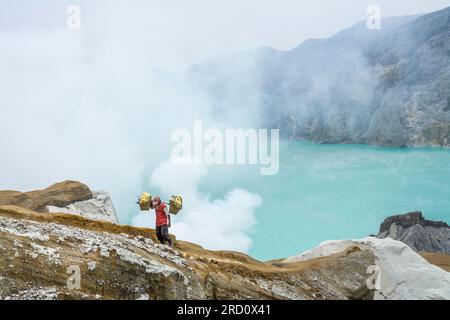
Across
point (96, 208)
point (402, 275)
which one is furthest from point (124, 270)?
point (96, 208)

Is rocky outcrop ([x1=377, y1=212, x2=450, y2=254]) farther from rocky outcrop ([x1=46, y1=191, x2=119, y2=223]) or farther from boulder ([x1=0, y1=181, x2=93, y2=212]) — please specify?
boulder ([x1=0, y1=181, x2=93, y2=212])

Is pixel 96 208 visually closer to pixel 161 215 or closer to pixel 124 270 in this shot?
pixel 161 215

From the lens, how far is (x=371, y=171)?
98.1 m

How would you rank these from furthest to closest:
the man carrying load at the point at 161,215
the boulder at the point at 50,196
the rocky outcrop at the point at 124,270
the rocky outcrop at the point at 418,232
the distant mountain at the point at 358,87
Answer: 1. the distant mountain at the point at 358,87
2. the rocky outcrop at the point at 418,232
3. the boulder at the point at 50,196
4. the man carrying load at the point at 161,215
5. the rocky outcrop at the point at 124,270

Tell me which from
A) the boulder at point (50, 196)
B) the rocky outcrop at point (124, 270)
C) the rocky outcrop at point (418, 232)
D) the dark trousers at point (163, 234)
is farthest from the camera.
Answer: the rocky outcrop at point (418, 232)

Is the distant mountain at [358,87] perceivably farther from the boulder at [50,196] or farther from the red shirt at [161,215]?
the red shirt at [161,215]

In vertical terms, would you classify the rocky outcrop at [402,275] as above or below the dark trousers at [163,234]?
below

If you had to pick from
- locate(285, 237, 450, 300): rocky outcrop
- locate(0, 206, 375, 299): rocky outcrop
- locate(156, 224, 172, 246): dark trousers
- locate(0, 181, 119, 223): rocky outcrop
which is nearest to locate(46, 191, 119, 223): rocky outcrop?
locate(0, 181, 119, 223): rocky outcrop

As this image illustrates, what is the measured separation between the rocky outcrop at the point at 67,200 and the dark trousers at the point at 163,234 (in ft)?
44.6

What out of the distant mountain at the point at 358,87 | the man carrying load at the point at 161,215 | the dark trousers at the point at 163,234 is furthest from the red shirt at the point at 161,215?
the distant mountain at the point at 358,87

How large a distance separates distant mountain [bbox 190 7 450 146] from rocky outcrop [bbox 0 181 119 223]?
104 meters

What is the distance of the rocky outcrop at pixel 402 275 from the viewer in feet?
56.9

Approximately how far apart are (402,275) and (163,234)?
33.0 ft
